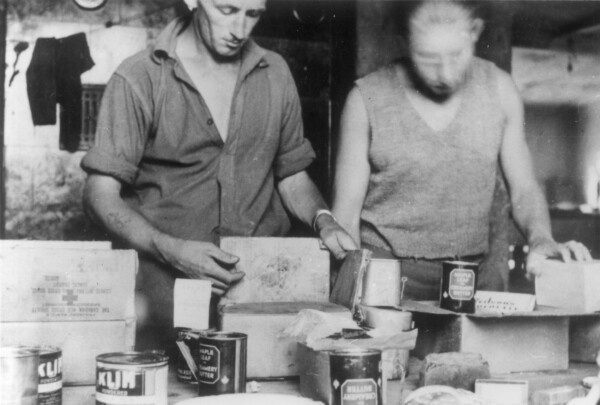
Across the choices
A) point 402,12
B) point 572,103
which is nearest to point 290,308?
point 402,12

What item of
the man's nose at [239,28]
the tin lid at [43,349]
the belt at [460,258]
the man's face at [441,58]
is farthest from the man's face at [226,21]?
the tin lid at [43,349]

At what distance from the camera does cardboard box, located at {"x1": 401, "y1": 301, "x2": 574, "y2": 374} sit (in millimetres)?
1565

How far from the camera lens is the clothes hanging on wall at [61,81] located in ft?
10.9

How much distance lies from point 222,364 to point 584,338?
983 millimetres

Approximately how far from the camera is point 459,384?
1379 mm

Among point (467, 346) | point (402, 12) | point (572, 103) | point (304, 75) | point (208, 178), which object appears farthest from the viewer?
point (572, 103)

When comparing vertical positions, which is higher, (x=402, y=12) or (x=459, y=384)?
(x=402, y=12)

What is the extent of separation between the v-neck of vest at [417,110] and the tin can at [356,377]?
1.48m

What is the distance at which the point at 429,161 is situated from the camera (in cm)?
249

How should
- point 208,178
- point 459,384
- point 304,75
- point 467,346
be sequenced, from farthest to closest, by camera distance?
point 304,75 < point 208,178 < point 467,346 < point 459,384

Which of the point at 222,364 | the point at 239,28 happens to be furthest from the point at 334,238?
the point at 239,28

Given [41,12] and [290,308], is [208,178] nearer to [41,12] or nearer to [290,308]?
[290,308]

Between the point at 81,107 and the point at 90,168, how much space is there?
133 cm

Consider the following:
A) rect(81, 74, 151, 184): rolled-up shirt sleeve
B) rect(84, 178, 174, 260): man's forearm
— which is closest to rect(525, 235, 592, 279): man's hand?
rect(84, 178, 174, 260): man's forearm
